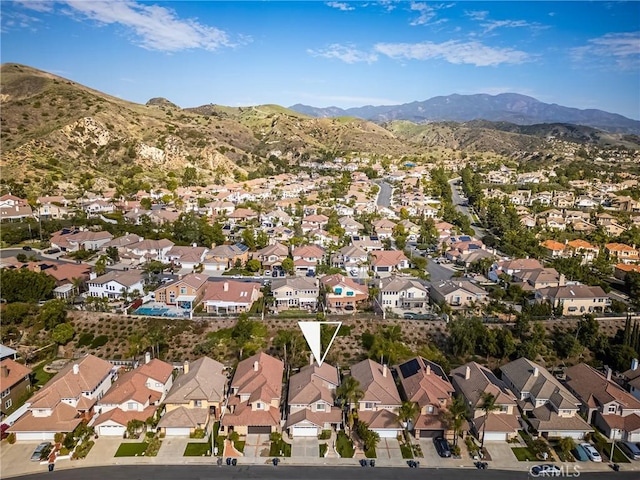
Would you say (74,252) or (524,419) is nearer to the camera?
(524,419)

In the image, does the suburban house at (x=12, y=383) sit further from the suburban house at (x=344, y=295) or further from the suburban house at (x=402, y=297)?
the suburban house at (x=402, y=297)

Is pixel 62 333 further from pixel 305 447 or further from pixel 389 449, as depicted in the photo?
pixel 389 449

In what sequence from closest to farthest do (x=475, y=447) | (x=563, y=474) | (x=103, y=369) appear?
(x=563, y=474)
(x=475, y=447)
(x=103, y=369)

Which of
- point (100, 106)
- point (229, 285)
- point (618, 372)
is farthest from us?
point (100, 106)

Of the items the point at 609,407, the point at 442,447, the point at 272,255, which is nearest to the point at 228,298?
the point at 272,255

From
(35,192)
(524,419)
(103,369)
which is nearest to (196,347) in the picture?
(103,369)

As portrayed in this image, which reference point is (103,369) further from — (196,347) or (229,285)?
(229,285)

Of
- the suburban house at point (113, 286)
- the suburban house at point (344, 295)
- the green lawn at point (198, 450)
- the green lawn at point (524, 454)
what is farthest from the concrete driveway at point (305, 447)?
the suburban house at point (113, 286)
